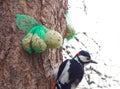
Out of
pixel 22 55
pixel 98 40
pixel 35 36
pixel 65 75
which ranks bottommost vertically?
pixel 98 40

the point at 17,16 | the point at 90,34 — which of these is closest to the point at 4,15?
the point at 17,16

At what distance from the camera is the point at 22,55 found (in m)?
2.18

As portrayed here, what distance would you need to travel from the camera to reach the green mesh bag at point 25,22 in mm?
2236

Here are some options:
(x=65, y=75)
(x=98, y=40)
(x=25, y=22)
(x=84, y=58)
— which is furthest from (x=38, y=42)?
(x=98, y=40)

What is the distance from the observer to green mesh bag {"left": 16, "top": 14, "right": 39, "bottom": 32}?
224cm

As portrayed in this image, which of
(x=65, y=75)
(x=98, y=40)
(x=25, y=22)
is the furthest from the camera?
(x=98, y=40)

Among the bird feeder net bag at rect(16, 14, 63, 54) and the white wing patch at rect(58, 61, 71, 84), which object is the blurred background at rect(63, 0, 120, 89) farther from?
the bird feeder net bag at rect(16, 14, 63, 54)

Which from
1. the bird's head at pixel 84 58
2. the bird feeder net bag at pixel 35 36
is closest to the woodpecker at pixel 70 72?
the bird's head at pixel 84 58

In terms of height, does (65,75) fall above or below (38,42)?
below

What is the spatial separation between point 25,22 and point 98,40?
353 cm

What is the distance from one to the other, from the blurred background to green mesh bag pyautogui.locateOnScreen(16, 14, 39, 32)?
259cm

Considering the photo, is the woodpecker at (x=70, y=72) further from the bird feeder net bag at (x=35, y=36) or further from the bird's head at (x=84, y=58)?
the bird feeder net bag at (x=35, y=36)

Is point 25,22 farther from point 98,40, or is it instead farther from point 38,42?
point 98,40

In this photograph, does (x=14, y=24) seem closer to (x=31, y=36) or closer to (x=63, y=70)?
(x=31, y=36)
